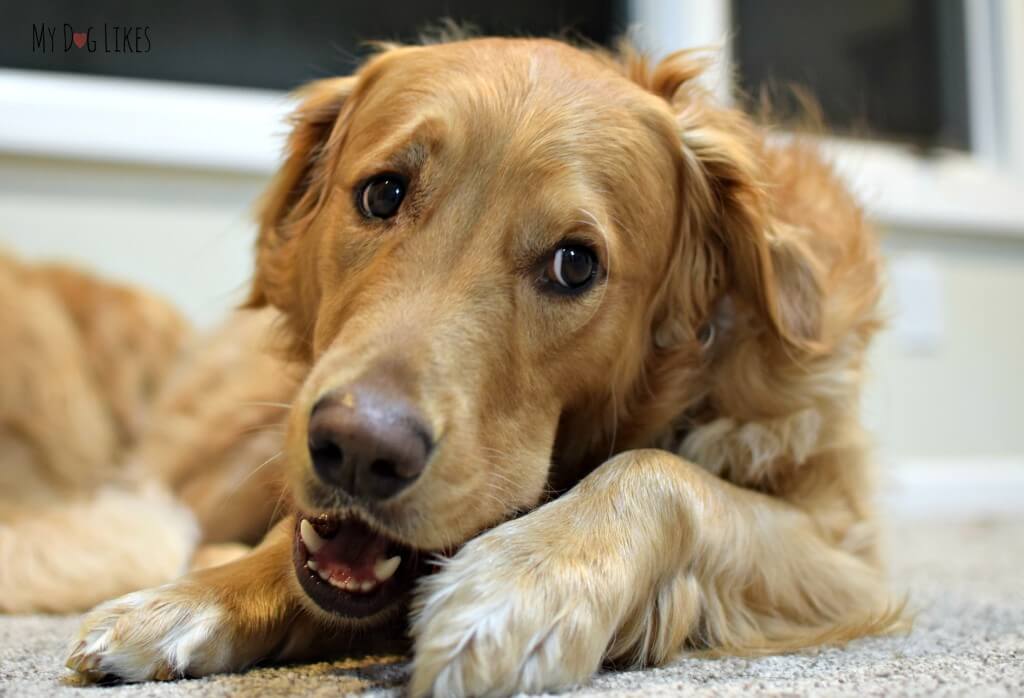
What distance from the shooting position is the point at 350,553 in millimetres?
1104

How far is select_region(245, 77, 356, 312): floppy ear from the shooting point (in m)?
1.55

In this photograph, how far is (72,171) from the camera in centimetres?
246

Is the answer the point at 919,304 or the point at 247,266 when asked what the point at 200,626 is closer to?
the point at 247,266

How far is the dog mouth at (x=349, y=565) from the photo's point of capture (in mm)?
1084

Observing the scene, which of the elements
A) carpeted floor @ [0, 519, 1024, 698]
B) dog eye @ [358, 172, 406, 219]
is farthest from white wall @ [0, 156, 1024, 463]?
dog eye @ [358, 172, 406, 219]

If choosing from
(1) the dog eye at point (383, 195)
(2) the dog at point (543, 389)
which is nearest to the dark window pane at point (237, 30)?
(2) the dog at point (543, 389)

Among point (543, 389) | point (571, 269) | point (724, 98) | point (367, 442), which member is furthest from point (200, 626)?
point (724, 98)

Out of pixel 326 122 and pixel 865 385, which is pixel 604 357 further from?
pixel 326 122

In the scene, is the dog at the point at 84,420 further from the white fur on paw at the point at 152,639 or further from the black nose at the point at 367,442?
the black nose at the point at 367,442

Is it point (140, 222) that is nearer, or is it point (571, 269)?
point (571, 269)

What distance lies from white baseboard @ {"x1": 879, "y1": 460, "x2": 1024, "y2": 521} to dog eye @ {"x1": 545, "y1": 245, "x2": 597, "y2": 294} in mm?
2274

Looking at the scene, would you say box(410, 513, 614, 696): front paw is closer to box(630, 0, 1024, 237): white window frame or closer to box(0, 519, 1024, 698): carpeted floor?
box(0, 519, 1024, 698): carpeted floor

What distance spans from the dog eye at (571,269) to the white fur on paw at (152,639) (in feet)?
1.79

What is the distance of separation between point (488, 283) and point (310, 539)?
0.36 metres
